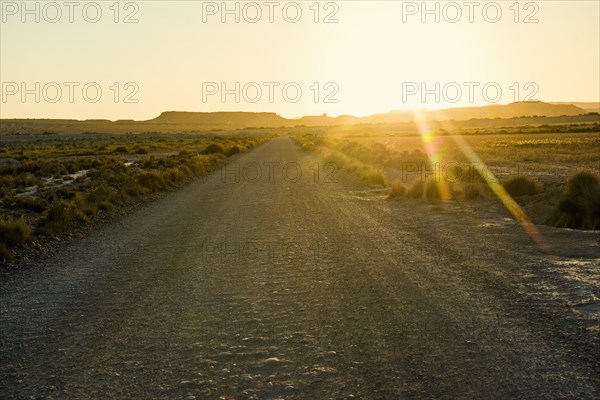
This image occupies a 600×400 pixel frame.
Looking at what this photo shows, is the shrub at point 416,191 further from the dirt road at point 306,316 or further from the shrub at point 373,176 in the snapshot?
the dirt road at point 306,316

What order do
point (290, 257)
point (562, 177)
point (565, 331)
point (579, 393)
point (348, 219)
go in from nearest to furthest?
point (579, 393) → point (565, 331) → point (290, 257) → point (348, 219) → point (562, 177)

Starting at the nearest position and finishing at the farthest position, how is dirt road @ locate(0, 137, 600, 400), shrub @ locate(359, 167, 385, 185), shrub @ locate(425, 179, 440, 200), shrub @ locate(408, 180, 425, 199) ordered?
dirt road @ locate(0, 137, 600, 400) < shrub @ locate(425, 179, 440, 200) < shrub @ locate(408, 180, 425, 199) < shrub @ locate(359, 167, 385, 185)

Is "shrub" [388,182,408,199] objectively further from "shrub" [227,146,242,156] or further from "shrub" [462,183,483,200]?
"shrub" [227,146,242,156]

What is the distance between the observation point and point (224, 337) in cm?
642

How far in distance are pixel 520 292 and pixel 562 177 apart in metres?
18.3

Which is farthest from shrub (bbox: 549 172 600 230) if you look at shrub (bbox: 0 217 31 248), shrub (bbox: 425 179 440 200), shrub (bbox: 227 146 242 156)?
shrub (bbox: 227 146 242 156)

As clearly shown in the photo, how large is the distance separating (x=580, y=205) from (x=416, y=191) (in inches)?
250

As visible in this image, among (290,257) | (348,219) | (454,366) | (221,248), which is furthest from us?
(348,219)

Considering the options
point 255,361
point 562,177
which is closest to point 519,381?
point 255,361

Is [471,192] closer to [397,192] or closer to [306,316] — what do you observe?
[397,192]

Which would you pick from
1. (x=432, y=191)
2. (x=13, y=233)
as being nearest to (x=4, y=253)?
(x=13, y=233)

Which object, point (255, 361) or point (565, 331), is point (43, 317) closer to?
point (255, 361)

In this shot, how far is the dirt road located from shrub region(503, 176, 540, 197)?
20.7ft

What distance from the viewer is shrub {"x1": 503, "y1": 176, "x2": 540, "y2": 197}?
1950 centimetres
